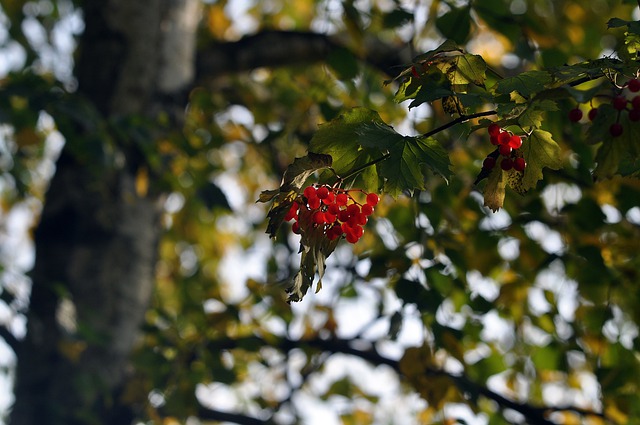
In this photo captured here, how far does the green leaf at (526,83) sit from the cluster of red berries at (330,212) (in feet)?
0.86

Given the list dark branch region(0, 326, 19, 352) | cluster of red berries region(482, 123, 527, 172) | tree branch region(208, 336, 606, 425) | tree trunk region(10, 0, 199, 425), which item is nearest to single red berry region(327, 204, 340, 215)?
cluster of red berries region(482, 123, 527, 172)

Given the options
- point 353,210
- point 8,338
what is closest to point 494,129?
point 353,210

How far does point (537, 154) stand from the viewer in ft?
4.15

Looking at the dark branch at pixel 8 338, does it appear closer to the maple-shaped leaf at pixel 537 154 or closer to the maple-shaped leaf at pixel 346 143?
the maple-shaped leaf at pixel 346 143

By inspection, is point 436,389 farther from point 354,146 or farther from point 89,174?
point 89,174

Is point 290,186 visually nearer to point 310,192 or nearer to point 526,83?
point 310,192

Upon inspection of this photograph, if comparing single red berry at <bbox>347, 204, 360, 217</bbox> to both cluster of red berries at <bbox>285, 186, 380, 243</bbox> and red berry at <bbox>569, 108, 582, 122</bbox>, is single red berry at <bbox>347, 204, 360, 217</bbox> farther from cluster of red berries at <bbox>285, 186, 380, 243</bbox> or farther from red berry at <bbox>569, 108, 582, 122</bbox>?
red berry at <bbox>569, 108, 582, 122</bbox>

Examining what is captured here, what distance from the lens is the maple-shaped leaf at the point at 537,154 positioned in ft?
4.09

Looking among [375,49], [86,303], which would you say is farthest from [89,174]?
[375,49]

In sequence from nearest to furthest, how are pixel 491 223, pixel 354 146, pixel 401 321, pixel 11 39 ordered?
pixel 354 146 → pixel 401 321 → pixel 491 223 → pixel 11 39

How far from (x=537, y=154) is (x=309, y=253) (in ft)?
1.29

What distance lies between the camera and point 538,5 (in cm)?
443

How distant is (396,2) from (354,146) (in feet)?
3.75

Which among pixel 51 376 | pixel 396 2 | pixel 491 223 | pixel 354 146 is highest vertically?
pixel 396 2
